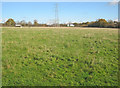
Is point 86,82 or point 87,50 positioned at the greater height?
point 87,50

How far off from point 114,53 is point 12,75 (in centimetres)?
677

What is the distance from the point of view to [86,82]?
204 inches

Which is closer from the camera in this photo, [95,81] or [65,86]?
[65,86]

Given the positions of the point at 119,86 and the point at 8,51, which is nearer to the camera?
the point at 119,86

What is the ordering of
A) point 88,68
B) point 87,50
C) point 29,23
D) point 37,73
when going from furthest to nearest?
point 29,23
point 87,50
point 88,68
point 37,73

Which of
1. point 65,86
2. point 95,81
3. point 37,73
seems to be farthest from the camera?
Result: point 37,73

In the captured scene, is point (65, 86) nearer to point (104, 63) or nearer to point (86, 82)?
point (86, 82)

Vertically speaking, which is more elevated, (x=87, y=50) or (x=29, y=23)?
(x=29, y=23)

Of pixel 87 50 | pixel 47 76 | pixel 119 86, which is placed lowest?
pixel 119 86

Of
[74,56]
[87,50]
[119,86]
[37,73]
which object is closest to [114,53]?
[87,50]

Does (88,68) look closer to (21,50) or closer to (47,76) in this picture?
(47,76)

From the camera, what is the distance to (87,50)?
8859 millimetres

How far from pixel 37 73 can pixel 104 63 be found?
12.6 ft

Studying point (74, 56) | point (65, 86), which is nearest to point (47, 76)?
point (65, 86)
